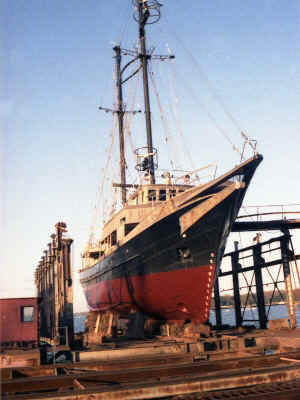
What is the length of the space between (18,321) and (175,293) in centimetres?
768

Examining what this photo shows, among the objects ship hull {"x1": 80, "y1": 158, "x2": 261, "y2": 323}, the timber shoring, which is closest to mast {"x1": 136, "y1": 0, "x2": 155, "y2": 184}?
ship hull {"x1": 80, "y1": 158, "x2": 261, "y2": 323}

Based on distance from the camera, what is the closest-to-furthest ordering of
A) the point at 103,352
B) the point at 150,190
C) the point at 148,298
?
the point at 103,352, the point at 148,298, the point at 150,190

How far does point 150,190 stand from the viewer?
993 inches

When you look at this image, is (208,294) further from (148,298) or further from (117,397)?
(117,397)

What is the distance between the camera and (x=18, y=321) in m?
17.1

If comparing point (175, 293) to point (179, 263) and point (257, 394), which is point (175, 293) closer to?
point (179, 263)

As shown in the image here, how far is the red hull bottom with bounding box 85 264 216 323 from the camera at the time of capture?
18906 mm

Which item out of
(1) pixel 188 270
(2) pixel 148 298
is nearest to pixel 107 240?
(2) pixel 148 298

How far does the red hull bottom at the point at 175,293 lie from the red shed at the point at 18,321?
6350 millimetres

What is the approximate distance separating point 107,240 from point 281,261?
44.2 feet

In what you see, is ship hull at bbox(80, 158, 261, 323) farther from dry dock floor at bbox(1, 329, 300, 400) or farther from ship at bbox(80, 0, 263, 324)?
dry dock floor at bbox(1, 329, 300, 400)

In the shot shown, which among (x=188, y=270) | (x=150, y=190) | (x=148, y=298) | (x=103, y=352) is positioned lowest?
(x=103, y=352)

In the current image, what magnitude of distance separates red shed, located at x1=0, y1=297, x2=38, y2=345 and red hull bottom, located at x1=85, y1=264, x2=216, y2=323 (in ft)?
20.8

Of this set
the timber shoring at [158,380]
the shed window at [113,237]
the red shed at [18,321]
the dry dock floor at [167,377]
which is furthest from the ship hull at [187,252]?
the timber shoring at [158,380]
